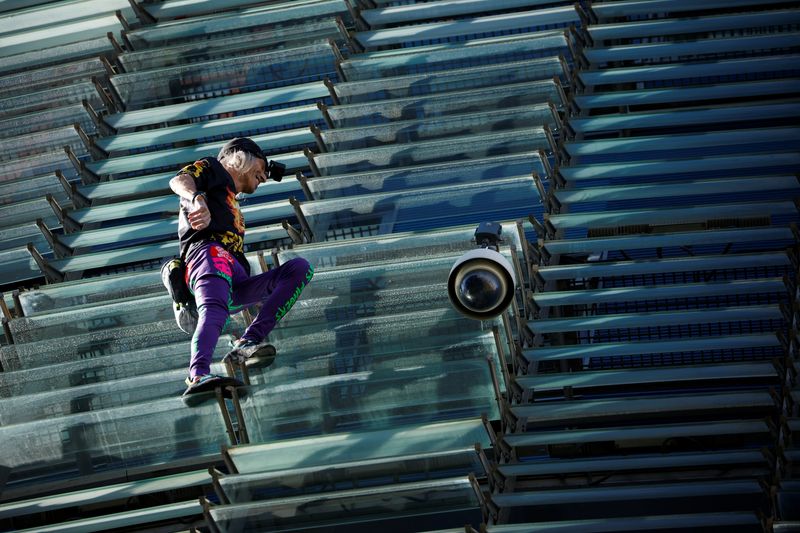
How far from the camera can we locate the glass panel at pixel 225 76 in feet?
25.7

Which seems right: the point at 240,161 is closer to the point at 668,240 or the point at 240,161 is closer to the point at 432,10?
the point at 668,240

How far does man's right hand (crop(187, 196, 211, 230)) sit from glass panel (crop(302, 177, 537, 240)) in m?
1.54

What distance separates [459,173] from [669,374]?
1799 millimetres

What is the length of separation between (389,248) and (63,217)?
2166mm

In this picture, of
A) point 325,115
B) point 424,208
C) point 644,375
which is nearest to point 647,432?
point 644,375

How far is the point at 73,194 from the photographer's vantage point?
24.3ft

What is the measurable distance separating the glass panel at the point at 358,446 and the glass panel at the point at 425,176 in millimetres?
1827

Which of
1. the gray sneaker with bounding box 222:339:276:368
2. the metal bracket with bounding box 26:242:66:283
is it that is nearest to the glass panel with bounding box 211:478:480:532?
the gray sneaker with bounding box 222:339:276:368

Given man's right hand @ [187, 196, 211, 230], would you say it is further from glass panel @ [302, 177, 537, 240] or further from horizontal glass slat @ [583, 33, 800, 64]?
horizontal glass slat @ [583, 33, 800, 64]

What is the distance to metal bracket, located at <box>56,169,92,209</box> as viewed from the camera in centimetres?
742

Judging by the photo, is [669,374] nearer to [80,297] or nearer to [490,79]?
[490,79]

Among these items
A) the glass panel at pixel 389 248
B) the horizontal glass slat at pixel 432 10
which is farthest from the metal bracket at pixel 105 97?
the glass panel at pixel 389 248

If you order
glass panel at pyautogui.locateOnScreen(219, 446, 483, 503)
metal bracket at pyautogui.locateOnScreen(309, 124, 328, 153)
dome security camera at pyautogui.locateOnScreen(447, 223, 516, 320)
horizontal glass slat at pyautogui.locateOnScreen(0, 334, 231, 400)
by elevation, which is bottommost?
glass panel at pyautogui.locateOnScreen(219, 446, 483, 503)

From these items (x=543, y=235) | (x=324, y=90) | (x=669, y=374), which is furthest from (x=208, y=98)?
(x=669, y=374)
